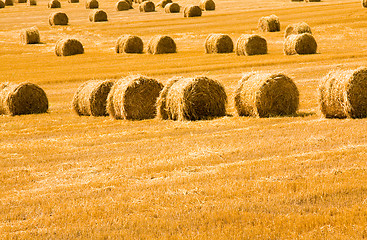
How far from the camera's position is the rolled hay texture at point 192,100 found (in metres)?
17.0

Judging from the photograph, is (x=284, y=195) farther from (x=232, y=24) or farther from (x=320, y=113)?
(x=232, y=24)

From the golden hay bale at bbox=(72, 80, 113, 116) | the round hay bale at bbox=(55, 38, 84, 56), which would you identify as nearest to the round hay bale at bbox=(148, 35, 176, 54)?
the round hay bale at bbox=(55, 38, 84, 56)

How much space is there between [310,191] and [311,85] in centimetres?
1453

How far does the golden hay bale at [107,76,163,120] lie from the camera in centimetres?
1795

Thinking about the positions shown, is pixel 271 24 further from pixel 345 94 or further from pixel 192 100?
pixel 345 94

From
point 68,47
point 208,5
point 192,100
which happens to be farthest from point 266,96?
point 208,5

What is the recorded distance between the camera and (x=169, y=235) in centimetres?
785

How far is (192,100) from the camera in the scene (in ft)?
55.9

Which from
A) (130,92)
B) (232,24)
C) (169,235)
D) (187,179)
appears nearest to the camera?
(169,235)

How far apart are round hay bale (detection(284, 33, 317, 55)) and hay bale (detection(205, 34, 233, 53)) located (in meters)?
4.60

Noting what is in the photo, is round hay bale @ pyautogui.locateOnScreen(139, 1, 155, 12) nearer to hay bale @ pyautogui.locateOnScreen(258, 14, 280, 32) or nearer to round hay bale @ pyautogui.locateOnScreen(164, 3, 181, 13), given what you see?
round hay bale @ pyautogui.locateOnScreen(164, 3, 181, 13)

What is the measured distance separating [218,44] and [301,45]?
18.6 feet

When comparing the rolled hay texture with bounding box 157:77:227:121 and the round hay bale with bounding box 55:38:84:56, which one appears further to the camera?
the round hay bale with bounding box 55:38:84:56

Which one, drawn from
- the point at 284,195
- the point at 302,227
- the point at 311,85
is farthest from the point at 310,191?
the point at 311,85
